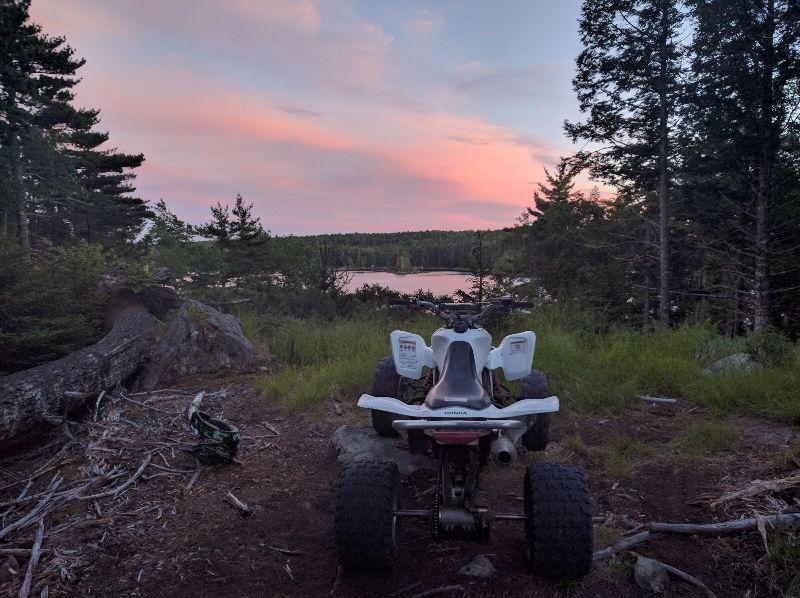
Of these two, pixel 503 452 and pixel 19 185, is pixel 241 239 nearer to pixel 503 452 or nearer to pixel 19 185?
pixel 19 185

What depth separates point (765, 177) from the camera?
13789mm

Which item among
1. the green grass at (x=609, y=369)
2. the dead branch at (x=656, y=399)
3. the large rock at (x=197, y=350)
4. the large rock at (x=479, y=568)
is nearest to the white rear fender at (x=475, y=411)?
the large rock at (x=479, y=568)

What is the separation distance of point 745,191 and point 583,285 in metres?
8.18

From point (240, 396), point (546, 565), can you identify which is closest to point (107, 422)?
point (240, 396)

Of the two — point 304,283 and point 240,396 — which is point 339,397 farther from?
point 304,283

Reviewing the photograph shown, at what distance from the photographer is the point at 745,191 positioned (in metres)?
15.0

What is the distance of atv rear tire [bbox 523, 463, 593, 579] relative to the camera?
2.45 m

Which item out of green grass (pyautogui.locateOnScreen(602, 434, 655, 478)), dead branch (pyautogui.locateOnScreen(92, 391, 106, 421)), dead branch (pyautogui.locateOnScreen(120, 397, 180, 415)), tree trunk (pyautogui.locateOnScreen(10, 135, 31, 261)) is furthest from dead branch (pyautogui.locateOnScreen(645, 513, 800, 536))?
tree trunk (pyautogui.locateOnScreen(10, 135, 31, 261))

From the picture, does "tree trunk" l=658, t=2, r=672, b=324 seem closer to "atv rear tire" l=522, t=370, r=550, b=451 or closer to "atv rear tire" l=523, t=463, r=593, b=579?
"atv rear tire" l=522, t=370, r=550, b=451

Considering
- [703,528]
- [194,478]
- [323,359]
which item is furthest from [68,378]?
[703,528]

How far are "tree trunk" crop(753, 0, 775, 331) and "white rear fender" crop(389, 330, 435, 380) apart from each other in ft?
45.7

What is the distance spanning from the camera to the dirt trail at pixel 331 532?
271cm

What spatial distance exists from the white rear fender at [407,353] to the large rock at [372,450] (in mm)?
703

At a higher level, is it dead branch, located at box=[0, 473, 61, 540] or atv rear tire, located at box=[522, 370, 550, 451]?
atv rear tire, located at box=[522, 370, 550, 451]
